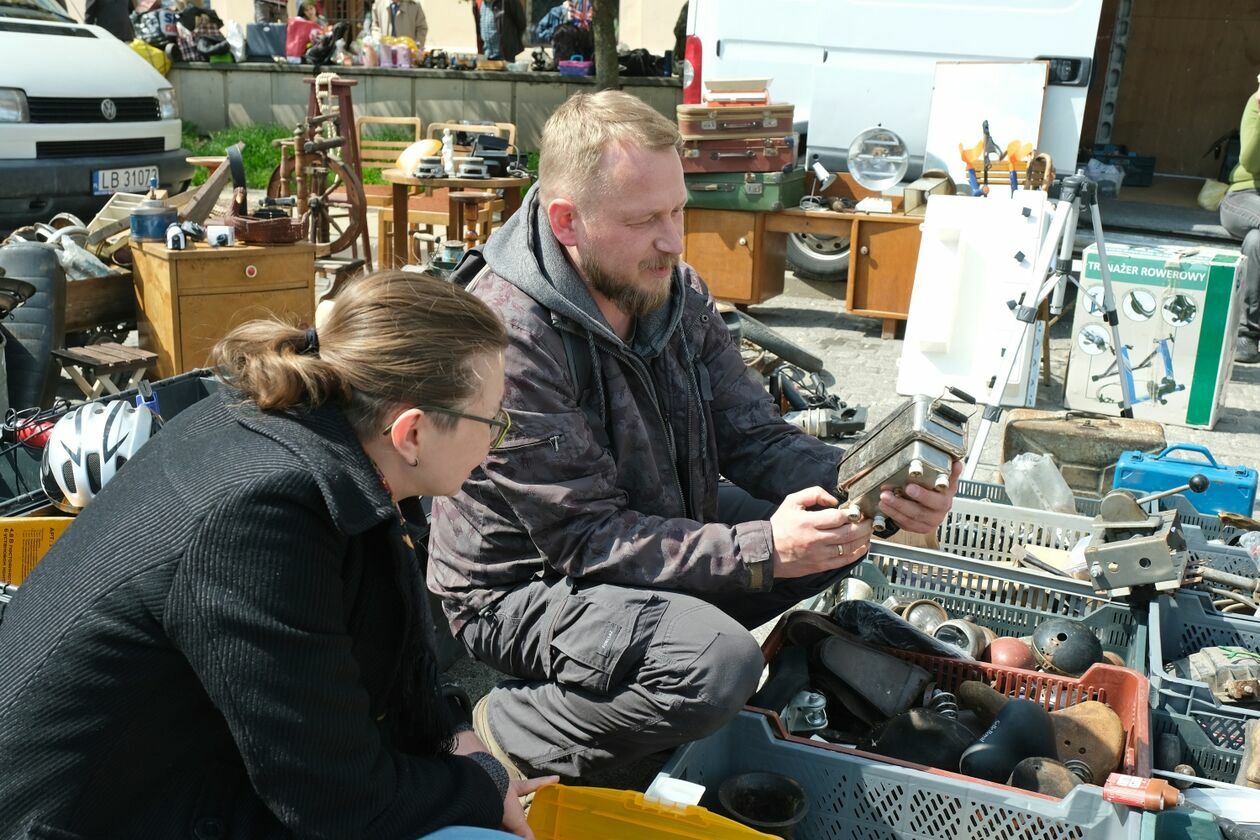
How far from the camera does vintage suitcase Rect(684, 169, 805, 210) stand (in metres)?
7.24

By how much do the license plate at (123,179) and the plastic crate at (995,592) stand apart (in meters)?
5.54

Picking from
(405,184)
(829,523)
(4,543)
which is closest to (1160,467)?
(829,523)

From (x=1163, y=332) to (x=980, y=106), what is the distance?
6.51 ft

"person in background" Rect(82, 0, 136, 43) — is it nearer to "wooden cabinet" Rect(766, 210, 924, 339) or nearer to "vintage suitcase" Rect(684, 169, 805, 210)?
"vintage suitcase" Rect(684, 169, 805, 210)

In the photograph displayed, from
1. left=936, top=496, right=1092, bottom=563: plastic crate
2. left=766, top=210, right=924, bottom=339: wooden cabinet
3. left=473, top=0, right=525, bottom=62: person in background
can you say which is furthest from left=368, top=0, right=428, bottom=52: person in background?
left=936, top=496, right=1092, bottom=563: plastic crate

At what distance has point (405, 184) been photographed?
768 centimetres

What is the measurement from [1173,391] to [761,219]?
264 centimetres

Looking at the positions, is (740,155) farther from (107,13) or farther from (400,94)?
(400,94)

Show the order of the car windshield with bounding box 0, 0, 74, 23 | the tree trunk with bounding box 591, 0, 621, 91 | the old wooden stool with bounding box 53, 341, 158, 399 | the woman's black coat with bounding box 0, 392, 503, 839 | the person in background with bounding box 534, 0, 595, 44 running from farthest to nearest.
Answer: the person in background with bounding box 534, 0, 595, 44 < the tree trunk with bounding box 591, 0, 621, 91 < the car windshield with bounding box 0, 0, 74, 23 < the old wooden stool with bounding box 53, 341, 158, 399 < the woman's black coat with bounding box 0, 392, 503, 839

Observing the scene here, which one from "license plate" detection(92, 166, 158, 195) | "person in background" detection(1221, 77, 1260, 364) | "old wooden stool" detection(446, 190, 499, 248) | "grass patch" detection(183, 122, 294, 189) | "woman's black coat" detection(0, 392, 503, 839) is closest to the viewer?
"woman's black coat" detection(0, 392, 503, 839)

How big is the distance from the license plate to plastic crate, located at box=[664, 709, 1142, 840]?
234 inches

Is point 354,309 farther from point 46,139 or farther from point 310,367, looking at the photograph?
point 46,139

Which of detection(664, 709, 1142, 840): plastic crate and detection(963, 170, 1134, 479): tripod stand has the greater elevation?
detection(963, 170, 1134, 479): tripod stand

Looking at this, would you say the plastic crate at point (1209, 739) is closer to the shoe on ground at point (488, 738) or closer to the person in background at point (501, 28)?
the shoe on ground at point (488, 738)
